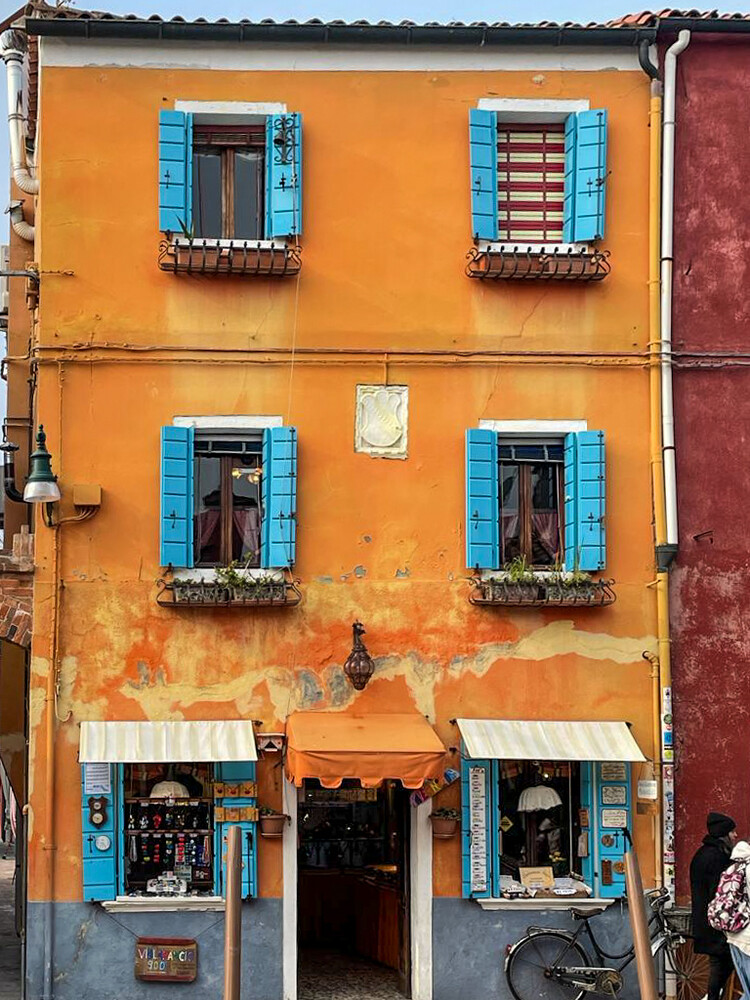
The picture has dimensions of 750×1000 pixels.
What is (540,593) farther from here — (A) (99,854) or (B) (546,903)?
(A) (99,854)

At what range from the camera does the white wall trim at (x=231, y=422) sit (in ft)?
49.4

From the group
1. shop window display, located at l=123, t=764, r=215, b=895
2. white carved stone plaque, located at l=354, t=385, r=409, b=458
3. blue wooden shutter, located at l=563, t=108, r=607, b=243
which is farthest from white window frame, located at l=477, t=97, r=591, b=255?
shop window display, located at l=123, t=764, r=215, b=895

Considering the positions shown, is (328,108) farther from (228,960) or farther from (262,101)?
(228,960)

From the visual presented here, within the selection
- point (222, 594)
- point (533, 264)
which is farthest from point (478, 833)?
point (533, 264)

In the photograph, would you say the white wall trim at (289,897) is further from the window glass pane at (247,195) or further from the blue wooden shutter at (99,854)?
the window glass pane at (247,195)

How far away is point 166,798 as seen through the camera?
14781 millimetres

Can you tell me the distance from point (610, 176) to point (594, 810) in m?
6.32

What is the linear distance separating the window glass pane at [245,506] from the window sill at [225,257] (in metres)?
1.87

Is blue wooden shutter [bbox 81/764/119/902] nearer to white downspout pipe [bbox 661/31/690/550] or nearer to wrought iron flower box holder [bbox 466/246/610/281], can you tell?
white downspout pipe [bbox 661/31/690/550]

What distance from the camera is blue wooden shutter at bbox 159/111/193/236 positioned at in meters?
15.1

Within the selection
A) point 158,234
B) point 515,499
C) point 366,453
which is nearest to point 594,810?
point 515,499

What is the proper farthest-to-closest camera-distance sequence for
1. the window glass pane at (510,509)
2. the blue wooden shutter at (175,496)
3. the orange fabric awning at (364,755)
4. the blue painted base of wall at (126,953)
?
1. the window glass pane at (510,509)
2. the blue wooden shutter at (175,496)
3. the blue painted base of wall at (126,953)
4. the orange fabric awning at (364,755)

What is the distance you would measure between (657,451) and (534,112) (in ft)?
12.0

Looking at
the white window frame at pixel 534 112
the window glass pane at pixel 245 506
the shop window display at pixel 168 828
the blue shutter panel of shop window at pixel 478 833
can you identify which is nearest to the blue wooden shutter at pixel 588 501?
the white window frame at pixel 534 112
